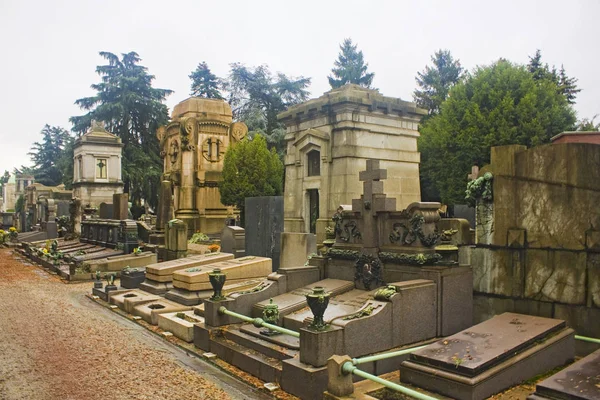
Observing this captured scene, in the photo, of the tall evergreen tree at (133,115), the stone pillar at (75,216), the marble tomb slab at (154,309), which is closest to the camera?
the marble tomb slab at (154,309)

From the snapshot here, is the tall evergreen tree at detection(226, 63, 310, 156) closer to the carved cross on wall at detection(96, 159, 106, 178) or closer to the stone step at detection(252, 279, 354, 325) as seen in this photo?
the carved cross on wall at detection(96, 159, 106, 178)

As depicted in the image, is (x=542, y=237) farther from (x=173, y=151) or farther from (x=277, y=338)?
(x=173, y=151)

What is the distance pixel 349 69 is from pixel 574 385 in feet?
170

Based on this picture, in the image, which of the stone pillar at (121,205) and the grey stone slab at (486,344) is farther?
the stone pillar at (121,205)

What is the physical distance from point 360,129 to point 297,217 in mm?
4175

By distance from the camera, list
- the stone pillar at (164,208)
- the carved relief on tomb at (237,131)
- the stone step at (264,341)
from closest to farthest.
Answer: the stone step at (264,341), the stone pillar at (164,208), the carved relief on tomb at (237,131)

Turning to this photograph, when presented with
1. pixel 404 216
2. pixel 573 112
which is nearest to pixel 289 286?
pixel 404 216

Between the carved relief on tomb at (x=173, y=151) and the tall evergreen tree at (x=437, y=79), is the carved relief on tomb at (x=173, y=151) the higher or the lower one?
the lower one

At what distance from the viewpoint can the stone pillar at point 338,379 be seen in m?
5.28

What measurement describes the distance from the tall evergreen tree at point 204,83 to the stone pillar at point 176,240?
113 ft

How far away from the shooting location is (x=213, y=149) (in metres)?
29.0

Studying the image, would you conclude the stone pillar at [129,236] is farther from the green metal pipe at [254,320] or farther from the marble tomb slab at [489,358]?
the marble tomb slab at [489,358]

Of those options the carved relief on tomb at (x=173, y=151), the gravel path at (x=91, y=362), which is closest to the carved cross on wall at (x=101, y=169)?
the carved relief on tomb at (x=173, y=151)

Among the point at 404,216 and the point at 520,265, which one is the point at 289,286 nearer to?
the point at 404,216
